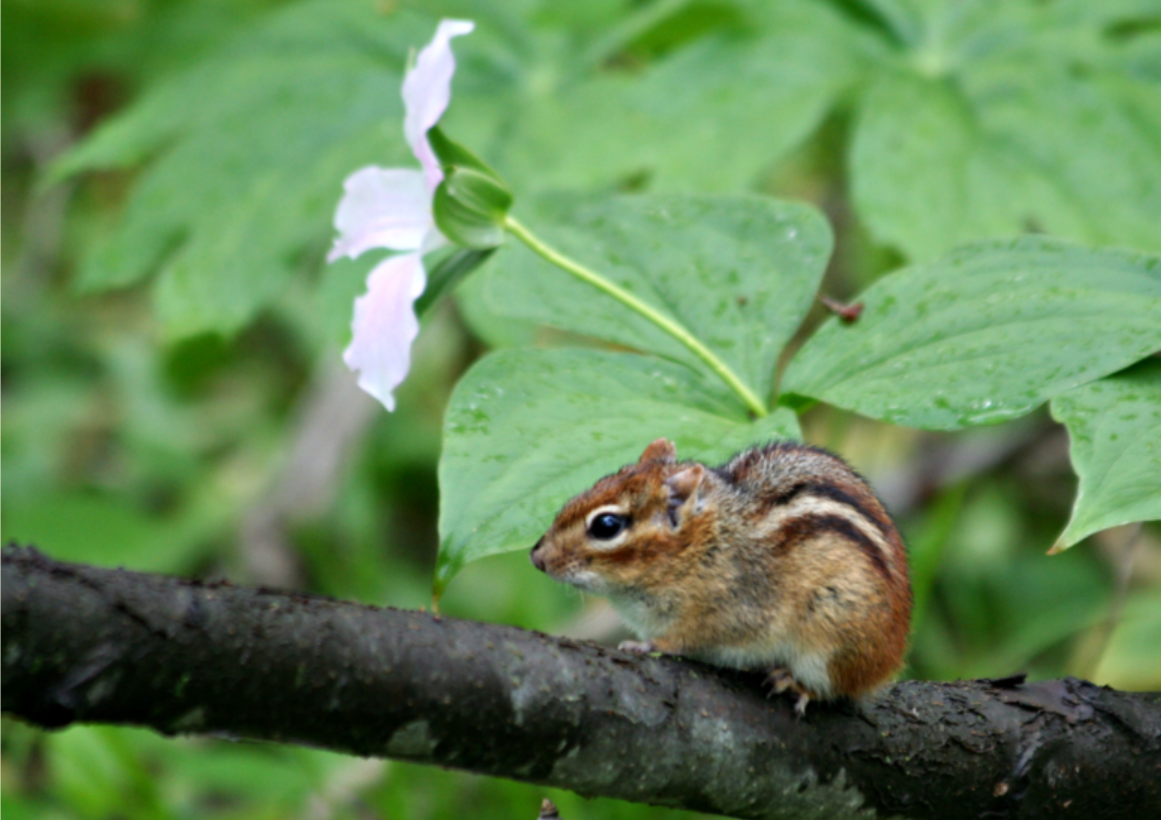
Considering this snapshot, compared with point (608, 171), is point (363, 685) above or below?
above

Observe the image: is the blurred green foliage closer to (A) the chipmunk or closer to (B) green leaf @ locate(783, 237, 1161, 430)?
(B) green leaf @ locate(783, 237, 1161, 430)

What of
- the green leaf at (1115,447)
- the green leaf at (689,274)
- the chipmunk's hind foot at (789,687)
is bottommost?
the chipmunk's hind foot at (789,687)

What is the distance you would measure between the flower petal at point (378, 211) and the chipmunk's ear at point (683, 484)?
62cm

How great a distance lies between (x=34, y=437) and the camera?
5645mm

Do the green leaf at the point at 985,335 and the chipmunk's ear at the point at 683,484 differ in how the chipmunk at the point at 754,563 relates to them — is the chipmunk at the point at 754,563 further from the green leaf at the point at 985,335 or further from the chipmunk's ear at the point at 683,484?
the green leaf at the point at 985,335

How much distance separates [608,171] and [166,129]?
135 centimetres

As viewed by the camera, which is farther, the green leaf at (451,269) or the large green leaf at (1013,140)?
the large green leaf at (1013,140)

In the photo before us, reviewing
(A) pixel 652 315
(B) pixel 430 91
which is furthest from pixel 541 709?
(B) pixel 430 91

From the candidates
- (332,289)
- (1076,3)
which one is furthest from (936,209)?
(332,289)

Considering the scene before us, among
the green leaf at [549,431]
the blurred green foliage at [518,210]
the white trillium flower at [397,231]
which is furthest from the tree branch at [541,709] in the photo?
the white trillium flower at [397,231]

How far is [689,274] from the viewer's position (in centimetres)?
219

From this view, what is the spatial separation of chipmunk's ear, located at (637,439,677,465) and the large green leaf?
826mm

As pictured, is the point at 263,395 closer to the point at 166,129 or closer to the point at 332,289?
the point at 166,129

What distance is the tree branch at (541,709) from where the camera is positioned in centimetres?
107
